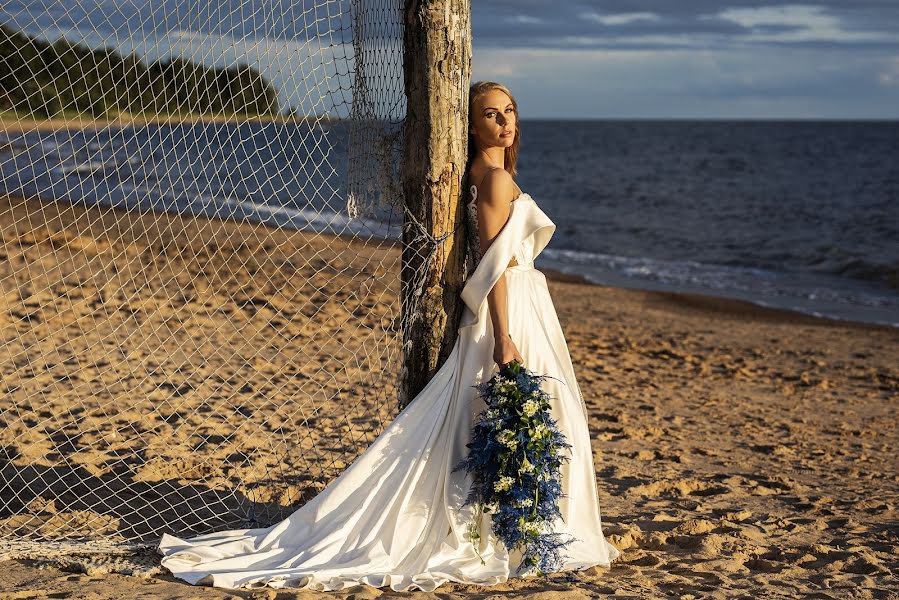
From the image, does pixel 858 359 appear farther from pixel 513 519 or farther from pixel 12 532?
pixel 12 532

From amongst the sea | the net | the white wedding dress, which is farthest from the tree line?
the white wedding dress

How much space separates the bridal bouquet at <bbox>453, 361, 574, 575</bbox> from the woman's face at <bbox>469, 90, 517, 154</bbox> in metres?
0.88

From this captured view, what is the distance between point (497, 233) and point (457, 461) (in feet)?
2.91

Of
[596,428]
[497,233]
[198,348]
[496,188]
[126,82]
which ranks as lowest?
[596,428]

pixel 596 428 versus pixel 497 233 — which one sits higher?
pixel 497 233

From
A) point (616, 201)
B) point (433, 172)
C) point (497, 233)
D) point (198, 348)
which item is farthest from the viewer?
point (616, 201)

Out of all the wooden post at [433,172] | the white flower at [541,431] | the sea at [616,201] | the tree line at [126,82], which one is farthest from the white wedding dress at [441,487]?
the tree line at [126,82]

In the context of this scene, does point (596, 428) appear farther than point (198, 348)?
No

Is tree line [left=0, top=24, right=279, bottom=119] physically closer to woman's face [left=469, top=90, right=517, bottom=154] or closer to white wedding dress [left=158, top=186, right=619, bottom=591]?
woman's face [left=469, top=90, right=517, bottom=154]

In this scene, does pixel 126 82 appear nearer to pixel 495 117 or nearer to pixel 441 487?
pixel 495 117

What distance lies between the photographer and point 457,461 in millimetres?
3426

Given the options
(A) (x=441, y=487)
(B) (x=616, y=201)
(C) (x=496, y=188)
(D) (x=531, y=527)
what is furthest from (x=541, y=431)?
(B) (x=616, y=201)

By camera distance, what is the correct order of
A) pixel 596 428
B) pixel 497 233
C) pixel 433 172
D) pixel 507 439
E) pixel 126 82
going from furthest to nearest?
pixel 596 428 < pixel 126 82 < pixel 433 172 < pixel 497 233 < pixel 507 439

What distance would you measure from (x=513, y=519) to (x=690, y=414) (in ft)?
11.3
